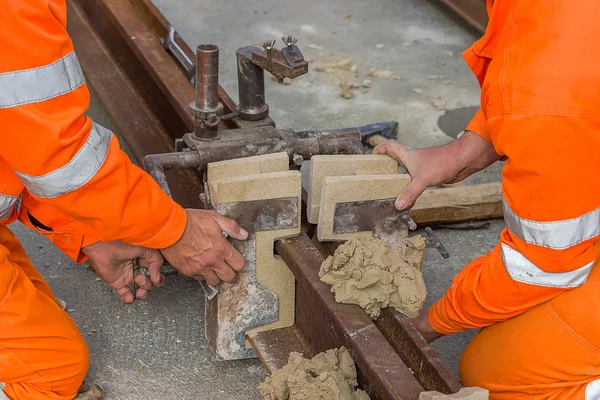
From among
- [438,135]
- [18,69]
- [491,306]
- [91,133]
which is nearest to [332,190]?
[491,306]

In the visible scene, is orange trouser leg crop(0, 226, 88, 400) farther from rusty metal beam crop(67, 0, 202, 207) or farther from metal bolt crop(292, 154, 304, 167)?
metal bolt crop(292, 154, 304, 167)

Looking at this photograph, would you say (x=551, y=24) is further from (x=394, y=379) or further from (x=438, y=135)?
(x=438, y=135)

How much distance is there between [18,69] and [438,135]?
3286 mm

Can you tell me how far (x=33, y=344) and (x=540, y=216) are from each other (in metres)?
1.71

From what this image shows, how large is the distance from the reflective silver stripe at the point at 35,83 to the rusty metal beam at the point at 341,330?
977mm

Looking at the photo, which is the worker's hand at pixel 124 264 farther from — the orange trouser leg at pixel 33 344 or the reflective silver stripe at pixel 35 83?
the reflective silver stripe at pixel 35 83

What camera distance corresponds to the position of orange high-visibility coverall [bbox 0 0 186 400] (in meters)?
2.22

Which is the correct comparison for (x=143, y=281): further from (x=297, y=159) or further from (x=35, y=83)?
(x=35, y=83)

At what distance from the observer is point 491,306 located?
254 cm

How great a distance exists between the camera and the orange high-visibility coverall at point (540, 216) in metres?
2.07

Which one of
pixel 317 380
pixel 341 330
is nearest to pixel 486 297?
pixel 341 330

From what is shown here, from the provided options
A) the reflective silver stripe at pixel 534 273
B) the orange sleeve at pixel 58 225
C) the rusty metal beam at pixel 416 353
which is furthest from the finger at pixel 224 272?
Answer: the reflective silver stripe at pixel 534 273

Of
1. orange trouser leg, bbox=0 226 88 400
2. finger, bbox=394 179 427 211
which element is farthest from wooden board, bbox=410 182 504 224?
orange trouser leg, bbox=0 226 88 400

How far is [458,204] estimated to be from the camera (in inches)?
156
